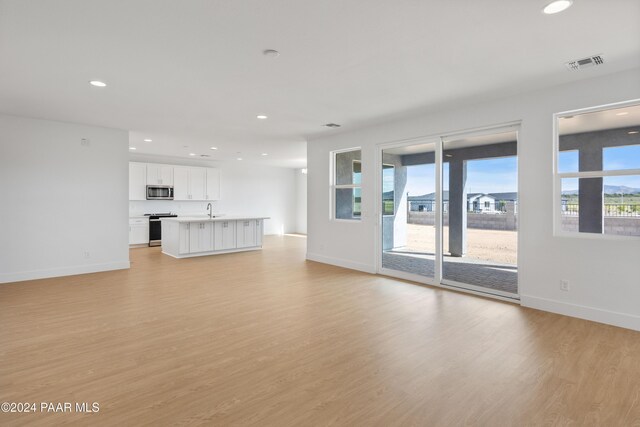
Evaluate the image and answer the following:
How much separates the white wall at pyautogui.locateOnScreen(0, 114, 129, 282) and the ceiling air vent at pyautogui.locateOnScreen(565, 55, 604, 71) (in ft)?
23.0

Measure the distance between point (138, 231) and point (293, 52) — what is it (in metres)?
8.28

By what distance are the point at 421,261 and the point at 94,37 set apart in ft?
18.9

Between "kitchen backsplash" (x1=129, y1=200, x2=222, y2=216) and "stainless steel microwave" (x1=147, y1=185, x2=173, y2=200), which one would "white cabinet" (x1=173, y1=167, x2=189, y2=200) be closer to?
"stainless steel microwave" (x1=147, y1=185, x2=173, y2=200)

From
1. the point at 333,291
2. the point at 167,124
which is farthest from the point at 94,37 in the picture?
the point at 333,291

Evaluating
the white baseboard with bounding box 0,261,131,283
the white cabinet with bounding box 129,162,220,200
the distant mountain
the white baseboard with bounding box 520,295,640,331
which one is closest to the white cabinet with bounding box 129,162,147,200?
the white cabinet with bounding box 129,162,220,200

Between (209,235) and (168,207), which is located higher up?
(168,207)

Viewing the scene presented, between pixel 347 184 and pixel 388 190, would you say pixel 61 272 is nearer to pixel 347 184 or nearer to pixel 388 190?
pixel 347 184

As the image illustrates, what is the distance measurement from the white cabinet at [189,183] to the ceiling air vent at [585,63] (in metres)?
9.52

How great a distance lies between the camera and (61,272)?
5680 mm

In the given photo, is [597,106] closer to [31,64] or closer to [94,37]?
[94,37]

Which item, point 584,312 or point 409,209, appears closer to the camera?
point 584,312

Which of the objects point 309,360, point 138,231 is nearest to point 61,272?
point 138,231

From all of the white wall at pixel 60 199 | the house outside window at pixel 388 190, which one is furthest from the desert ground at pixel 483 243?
the white wall at pixel 60 199

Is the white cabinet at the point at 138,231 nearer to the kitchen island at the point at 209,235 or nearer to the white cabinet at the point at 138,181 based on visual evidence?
the white cabinet at the point at 138,181
